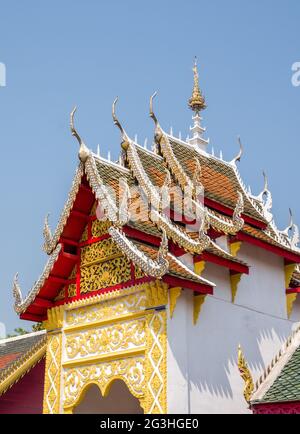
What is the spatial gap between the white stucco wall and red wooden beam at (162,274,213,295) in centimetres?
34

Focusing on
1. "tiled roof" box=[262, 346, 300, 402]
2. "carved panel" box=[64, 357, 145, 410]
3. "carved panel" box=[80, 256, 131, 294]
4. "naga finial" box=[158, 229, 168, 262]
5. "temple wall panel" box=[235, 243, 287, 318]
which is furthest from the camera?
"temple wall panel" box=[235, 243, 287, 318]

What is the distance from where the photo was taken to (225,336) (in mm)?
13094

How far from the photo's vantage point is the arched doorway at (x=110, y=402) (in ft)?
47.1

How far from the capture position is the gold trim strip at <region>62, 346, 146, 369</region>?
1259 centimetres

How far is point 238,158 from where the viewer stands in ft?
56.8

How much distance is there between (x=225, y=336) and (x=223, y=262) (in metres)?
1.22

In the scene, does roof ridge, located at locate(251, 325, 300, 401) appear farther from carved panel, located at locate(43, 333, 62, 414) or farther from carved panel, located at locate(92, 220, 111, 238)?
carved panel, located at locate(43, 333, 62, 414)

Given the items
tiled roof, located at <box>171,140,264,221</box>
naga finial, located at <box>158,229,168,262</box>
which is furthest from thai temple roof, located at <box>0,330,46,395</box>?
naga finial, located at <box>158,229,168,262</box>

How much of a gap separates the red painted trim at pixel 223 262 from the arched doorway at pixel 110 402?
317cm

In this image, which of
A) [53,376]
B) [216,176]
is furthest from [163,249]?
[216,176]

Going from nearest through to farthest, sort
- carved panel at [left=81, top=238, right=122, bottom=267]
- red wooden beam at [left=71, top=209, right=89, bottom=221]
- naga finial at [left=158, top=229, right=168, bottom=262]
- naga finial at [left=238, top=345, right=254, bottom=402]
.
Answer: naga finial at [left=238, top=345, right=254, bottom=402] → naga finial at [left=158, top=229, right=168, bottom=262] → carved panel at [left=81, top=238, right=122, bottom=267] → red wooden beam at [left=71, top=209, right=89, bottom=221]

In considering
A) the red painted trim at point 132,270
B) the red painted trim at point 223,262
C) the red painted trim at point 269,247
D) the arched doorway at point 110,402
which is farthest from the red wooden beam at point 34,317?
the red painted trim at point 269,247

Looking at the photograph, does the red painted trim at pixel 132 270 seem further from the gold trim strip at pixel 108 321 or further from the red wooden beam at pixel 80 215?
the red wooden beam at pixel 80 215

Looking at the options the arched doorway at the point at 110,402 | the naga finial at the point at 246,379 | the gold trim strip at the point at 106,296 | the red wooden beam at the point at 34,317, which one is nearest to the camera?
the naga finial at the point at 246,379
